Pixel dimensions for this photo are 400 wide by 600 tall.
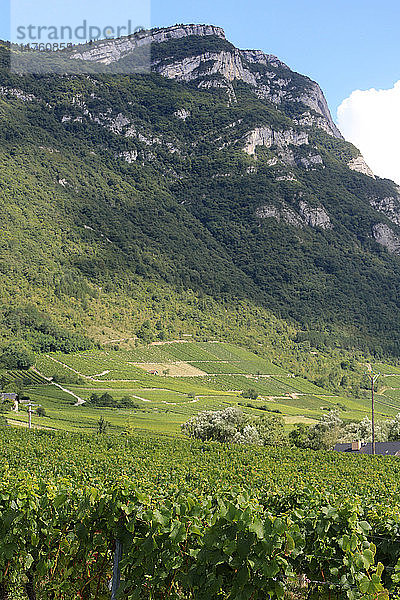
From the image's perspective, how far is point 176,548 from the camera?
19.5 feet

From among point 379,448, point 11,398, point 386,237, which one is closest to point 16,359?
point 11,398

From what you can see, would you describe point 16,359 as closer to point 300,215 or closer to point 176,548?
point 176,548

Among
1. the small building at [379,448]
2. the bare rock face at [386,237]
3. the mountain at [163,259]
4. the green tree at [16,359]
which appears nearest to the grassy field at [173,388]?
the green tree at [16,359]

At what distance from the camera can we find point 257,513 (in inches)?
246

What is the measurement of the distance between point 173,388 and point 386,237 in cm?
12435

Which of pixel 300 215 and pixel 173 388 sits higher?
pixel 300 215

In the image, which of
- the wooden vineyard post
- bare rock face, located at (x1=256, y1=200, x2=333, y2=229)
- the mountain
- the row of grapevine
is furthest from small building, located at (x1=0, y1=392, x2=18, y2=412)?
bare rock face, located at (x1=256, y1=200, x2=333, y2=229)

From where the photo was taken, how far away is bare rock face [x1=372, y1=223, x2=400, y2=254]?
7623 inches

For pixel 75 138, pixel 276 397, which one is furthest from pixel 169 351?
pixel 75 138

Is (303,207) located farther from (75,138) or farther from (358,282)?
(75,138)

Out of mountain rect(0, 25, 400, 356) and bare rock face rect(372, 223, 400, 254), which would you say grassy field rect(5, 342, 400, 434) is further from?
bare rock face rect(372, 223, 400, 254)

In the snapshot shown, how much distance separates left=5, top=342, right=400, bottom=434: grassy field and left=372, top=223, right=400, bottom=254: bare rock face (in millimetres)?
Answer: 66332

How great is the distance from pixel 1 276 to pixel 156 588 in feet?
396

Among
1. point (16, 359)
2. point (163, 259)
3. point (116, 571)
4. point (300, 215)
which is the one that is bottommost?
point (116, 571)
